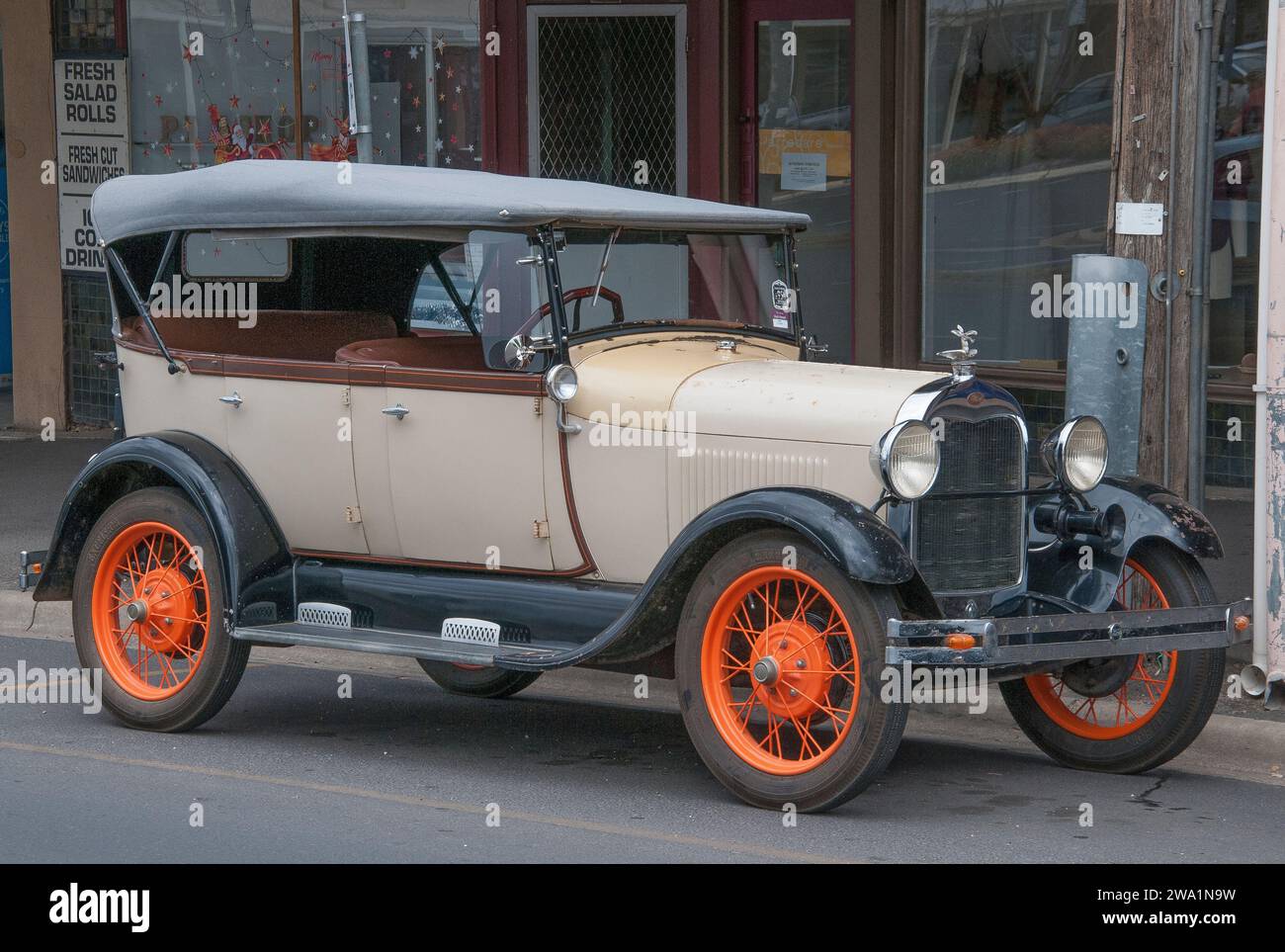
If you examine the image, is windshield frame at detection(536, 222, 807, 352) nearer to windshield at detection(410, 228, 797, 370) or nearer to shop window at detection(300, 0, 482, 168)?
windshield at detection(410, 228, 797, 370)

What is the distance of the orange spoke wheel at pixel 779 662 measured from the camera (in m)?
5.35

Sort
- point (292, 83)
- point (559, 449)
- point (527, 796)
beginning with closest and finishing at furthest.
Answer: point (527, 796) < point (559, 449) < point (292, 83)

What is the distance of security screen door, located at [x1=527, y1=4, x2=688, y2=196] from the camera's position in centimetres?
1188

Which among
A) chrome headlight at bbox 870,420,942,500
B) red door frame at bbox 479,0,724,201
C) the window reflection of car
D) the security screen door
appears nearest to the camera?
chrome headlight at bbox 870,420,942,500

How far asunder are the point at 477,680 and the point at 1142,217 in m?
3.11

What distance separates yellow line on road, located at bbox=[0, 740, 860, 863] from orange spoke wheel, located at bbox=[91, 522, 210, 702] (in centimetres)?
44

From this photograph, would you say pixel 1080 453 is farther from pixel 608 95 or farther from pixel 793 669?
pixel 608 95

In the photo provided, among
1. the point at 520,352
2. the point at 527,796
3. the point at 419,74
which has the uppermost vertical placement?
the point at 419,74

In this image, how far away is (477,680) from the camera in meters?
7.25

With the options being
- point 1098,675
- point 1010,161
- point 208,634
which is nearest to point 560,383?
point 208,634

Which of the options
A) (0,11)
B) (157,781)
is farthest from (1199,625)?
(0,11)

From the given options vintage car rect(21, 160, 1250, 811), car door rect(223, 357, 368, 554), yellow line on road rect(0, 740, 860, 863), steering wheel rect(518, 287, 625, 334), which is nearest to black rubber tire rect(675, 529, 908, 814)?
vintage car rect(21, 160, 1250, 811)

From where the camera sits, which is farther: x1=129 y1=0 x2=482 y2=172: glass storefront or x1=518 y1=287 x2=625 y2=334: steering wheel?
x1=129 y1=0 x2=482 y2=172: glass storefront

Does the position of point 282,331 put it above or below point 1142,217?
below
